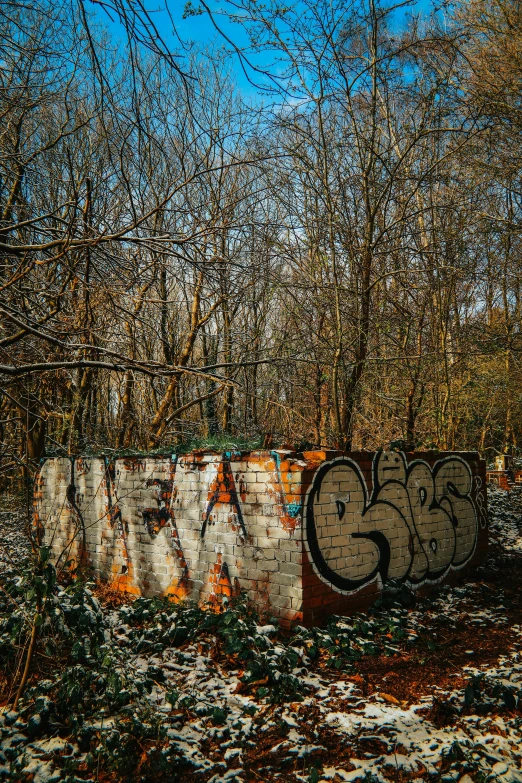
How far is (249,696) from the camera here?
4.06 metres

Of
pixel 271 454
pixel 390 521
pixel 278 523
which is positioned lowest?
pixel 390 521

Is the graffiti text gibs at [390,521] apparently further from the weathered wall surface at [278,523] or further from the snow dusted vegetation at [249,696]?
the snow dusted vegetation at [249,696]

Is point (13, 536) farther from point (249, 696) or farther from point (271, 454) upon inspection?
point (249, 696)

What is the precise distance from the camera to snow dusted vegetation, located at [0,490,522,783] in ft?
10.5

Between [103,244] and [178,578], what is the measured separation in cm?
378

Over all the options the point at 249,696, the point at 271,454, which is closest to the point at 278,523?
the point at 271,454

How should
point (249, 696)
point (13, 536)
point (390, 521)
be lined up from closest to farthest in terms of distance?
point (249, 696) < point (390, 521) < point (13, 536)

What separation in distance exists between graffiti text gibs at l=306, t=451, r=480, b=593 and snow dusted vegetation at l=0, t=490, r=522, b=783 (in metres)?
0.55

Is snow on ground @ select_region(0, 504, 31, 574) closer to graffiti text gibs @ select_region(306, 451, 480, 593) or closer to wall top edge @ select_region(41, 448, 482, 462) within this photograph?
wall top edge @ select_region(41, 448, 482, 462)

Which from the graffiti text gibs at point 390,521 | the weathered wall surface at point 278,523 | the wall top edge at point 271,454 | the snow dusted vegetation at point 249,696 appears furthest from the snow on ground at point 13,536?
the graffiti text gibs at point 390,521

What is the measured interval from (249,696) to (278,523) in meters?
1.60

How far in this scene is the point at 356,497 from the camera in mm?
5859

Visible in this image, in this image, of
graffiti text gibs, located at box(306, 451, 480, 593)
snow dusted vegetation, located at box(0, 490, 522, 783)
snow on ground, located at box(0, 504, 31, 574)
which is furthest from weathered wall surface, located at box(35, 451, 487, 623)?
snow on ground, located at box(0, 504, 31, 574)

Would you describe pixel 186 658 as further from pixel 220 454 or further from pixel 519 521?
pixel 519 521
